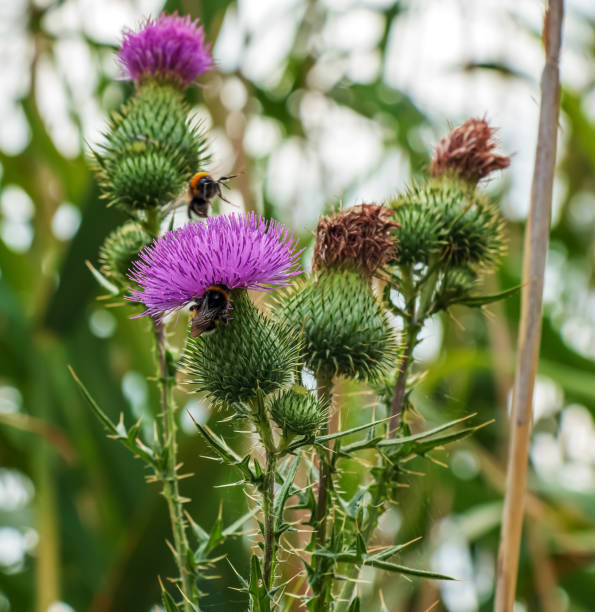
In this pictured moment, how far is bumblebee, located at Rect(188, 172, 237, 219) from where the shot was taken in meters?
1.27

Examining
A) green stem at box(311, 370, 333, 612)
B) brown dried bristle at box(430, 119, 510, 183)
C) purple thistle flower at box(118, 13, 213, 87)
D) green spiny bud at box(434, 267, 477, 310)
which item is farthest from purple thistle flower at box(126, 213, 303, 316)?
purple thistle flower at box(118, 13, 213, 87)

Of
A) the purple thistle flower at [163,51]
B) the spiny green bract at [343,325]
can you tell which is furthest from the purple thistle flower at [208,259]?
the purple thistle flower at [163,51]

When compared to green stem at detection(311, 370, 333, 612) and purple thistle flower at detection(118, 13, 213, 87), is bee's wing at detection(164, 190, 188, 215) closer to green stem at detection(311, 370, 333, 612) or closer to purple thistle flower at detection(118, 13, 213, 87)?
purple thistle flower at detection(118, 13, 213, 87)

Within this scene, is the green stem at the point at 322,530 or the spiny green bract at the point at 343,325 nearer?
the green stem at the point at 322,530

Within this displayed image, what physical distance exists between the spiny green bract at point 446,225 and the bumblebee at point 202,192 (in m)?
0.35

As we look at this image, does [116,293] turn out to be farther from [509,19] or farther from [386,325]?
[509,19]

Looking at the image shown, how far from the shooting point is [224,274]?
3.40ft

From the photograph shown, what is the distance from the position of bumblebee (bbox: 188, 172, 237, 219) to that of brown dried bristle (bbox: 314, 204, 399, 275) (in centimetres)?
21

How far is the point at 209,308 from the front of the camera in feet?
3.41

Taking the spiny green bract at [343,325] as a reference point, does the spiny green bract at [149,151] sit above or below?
above

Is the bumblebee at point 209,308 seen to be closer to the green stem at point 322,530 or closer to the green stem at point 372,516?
the green stem at point 322,530

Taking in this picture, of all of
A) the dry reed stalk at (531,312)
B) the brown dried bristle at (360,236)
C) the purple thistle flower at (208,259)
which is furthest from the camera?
the brown dried bristle at (360,236)

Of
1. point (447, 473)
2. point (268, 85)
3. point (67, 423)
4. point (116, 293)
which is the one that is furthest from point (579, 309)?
point (116, 293)

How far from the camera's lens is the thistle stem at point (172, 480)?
1012 millimetres
